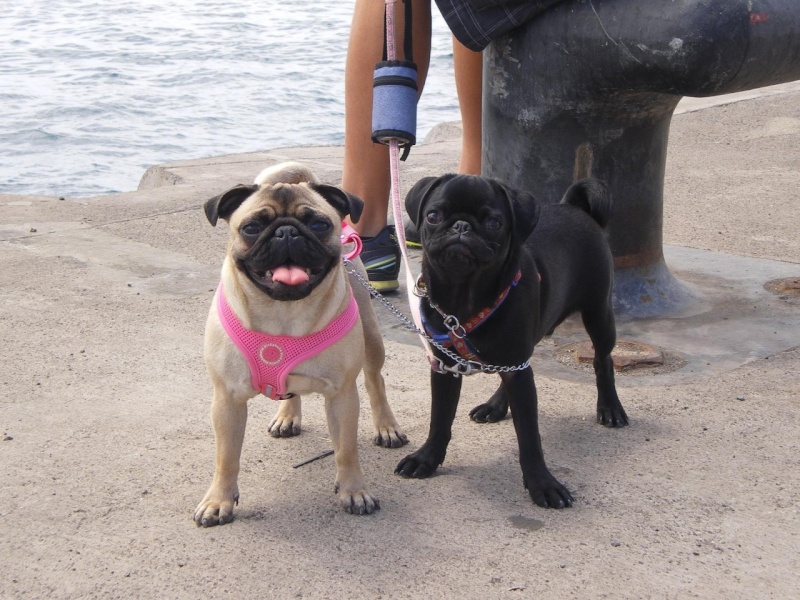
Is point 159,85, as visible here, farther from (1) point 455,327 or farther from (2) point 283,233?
(2) point 283,233

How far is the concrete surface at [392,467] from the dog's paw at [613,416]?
0.16ft

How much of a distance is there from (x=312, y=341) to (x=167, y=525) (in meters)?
0.70

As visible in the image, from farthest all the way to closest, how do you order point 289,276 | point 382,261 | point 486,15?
point 382,261 < point 486,15 < point 289,276

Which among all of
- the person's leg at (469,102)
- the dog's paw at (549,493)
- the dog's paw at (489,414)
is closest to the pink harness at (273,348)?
the dog's paw at (549,493)

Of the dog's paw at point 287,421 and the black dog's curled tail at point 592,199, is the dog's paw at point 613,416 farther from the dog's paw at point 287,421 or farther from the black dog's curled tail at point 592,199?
the dog's paw at point 287,421

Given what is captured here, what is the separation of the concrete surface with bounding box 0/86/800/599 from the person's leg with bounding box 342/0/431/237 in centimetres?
84

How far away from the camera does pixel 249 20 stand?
75.7 feet

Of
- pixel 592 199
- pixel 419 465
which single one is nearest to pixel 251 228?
pixel 419 465

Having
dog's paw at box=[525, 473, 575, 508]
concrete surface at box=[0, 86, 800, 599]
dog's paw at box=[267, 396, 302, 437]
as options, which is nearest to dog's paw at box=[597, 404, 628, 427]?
concrete surface at box=[0, 86, 800, 599]

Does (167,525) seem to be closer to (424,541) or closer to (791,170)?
(424,541)

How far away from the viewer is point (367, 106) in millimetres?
5098

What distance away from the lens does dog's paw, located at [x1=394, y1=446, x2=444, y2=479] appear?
3.30 meters

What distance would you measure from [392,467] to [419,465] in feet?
0.46

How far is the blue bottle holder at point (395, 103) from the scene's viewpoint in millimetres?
4051
